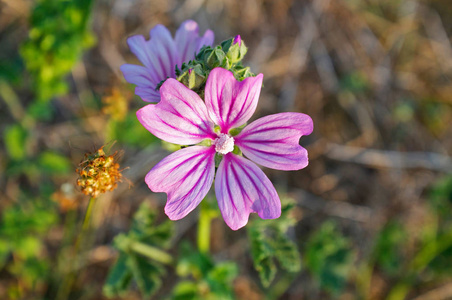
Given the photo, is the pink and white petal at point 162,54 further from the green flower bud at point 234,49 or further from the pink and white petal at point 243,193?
the pink and white petal at point 243,193

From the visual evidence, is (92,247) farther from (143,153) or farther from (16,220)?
(143,153)

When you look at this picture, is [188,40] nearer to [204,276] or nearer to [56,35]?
[56,35]

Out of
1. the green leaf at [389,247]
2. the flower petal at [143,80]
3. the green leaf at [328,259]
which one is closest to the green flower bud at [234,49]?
the flower petal at [143,80]

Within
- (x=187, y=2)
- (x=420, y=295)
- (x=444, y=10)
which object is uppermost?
(x=187, y=2)

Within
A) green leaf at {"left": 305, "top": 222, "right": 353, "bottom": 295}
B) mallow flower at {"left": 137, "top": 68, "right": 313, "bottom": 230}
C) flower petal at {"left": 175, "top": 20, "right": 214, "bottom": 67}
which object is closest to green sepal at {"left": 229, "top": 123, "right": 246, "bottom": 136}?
mallow flower at {"left": 137, "top": 68, "right": 313, "bottom": 230}

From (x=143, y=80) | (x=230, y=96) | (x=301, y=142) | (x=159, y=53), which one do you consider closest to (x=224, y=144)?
(x=230, y=96)

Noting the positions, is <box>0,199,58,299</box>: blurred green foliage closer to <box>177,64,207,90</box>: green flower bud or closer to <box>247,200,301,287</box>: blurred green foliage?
<box>247,200,301,287</box>: blurred green foliage

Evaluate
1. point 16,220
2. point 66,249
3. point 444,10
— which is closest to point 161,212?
point 66,249
